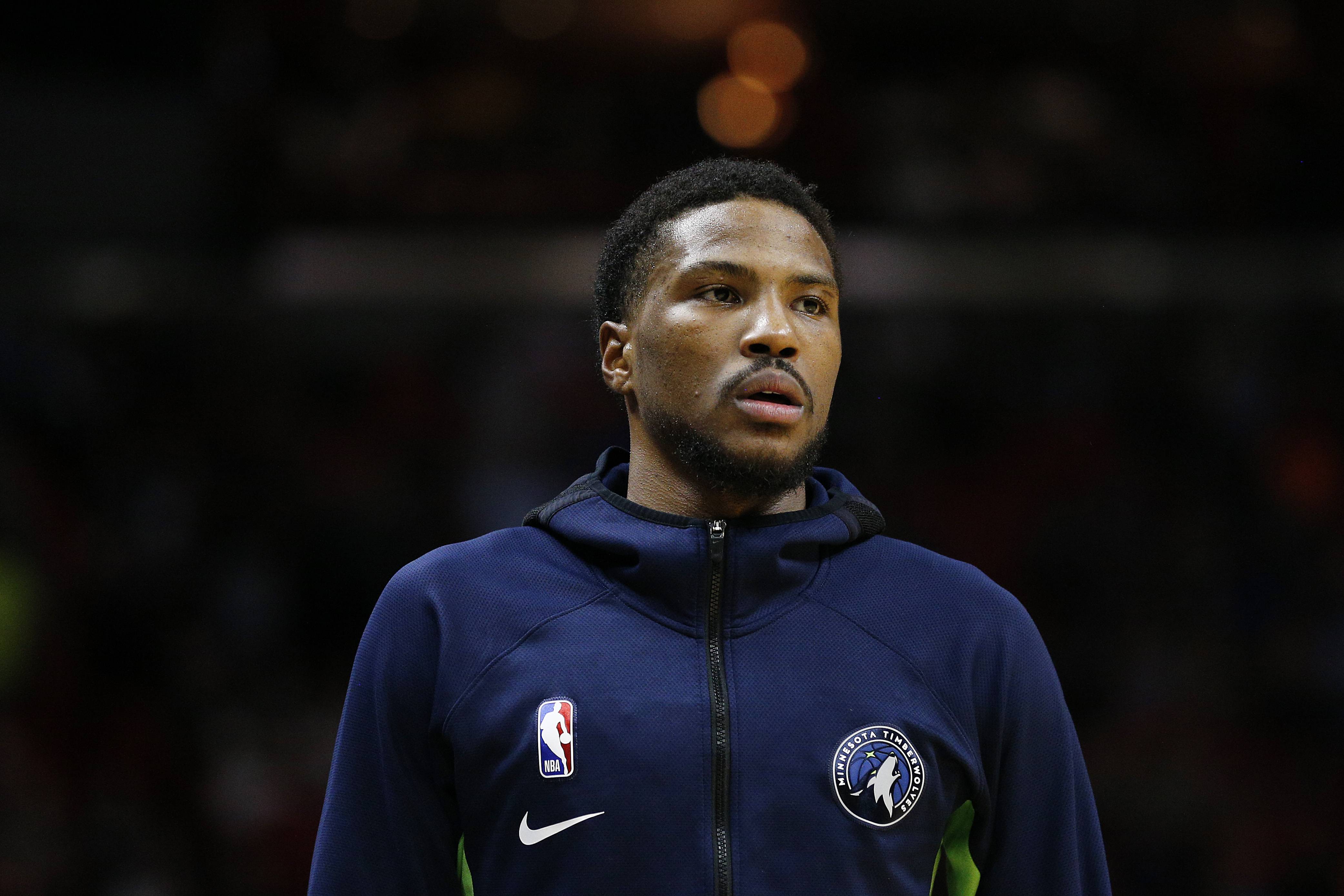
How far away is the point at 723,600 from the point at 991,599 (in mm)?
417

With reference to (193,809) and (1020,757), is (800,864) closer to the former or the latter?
(1020,757)

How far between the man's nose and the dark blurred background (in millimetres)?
4109

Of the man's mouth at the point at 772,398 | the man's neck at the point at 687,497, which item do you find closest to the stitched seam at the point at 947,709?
the man's neck at the point at 687,497

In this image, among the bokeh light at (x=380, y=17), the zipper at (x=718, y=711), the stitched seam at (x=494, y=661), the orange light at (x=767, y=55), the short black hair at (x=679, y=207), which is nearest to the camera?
the zipper at (x=718, y=711)

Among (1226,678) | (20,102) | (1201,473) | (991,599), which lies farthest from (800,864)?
(20,102)

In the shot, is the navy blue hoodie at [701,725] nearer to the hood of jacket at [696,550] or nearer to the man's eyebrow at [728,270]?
the hood of jacket at [696,550]

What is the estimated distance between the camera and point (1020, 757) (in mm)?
1943

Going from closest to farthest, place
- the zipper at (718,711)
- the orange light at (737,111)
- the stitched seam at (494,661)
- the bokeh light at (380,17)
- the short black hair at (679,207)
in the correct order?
the zipper at (718,711) < the stitched seam at (494,661) < the short black hair at (679,207) < the bokeh light at (380,17) < the orange light at (737,111)

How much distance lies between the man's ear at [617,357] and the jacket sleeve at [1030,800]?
729 mm

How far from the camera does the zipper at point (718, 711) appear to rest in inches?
69.7

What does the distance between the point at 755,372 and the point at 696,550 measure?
11.1 inches

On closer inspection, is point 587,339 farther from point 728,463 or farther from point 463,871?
point 463,871

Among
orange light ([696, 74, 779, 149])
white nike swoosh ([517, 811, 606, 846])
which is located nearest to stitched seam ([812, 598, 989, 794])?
white nike swoosh ([517, 811, 606, 846])

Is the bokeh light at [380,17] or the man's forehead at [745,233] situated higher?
the bokeh light at [380,17]
